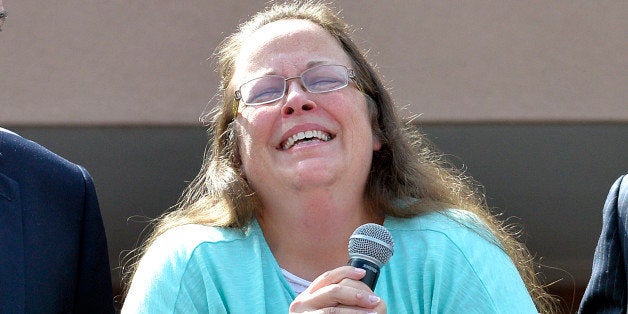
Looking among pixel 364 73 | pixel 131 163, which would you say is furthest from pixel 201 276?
pixel 131 163

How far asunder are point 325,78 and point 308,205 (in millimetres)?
352

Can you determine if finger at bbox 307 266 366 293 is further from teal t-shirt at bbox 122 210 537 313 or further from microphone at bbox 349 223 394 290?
teal t-shirt at bbox 122 210 537 313

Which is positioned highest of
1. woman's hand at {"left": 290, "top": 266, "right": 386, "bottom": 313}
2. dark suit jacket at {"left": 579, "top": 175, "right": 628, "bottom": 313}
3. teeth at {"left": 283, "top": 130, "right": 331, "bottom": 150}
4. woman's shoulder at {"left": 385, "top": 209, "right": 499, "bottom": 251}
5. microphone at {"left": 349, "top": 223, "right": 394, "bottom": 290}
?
teeth at {"left": 283, "top": 130, "right": 331, "bottom": 150}

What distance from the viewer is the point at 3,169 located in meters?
2.75

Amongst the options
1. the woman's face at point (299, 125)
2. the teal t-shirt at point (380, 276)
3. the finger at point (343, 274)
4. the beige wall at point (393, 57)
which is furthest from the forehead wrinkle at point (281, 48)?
the beige wall at point (393, 57)

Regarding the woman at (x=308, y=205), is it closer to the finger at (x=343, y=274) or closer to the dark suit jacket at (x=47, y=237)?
the dark suit jacket at (x=47, y=237)

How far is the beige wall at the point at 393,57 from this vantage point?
180 inches

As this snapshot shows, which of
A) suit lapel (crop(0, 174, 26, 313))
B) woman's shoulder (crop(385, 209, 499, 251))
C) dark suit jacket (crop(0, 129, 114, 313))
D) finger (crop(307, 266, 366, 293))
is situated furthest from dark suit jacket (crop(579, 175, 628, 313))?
suit lapel (crop(0, 174, 26, 313))

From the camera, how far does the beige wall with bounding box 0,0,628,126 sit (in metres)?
4.57

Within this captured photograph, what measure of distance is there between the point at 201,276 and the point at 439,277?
0.60 meters

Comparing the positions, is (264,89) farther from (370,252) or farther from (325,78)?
(370,252)

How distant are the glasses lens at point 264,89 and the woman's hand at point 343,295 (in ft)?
2.42

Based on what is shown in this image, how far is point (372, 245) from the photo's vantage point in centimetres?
214

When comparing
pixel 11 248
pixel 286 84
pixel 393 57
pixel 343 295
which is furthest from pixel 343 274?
pixel 393 57
